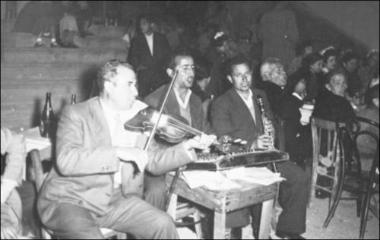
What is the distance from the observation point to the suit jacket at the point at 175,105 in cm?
405

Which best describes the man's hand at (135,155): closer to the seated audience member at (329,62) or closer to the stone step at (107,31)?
the seated audience member at (329,62)

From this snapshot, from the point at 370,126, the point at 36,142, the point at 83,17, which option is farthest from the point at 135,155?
the point at 83,17

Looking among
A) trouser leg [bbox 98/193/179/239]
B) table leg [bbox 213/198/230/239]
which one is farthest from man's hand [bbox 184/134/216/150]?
trouser leg [bbox 98/193/179/239]

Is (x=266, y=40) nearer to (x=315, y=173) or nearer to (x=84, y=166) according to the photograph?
(x=315, y=173)

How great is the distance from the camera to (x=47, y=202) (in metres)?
2.78

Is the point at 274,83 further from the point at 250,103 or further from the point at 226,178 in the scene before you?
the point at 226,178

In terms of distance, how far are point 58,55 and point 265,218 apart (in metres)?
6.24

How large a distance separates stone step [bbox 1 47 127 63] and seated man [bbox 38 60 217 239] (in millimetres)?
5601

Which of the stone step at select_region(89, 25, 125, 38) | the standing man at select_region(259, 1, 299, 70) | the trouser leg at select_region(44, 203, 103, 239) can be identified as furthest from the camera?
the standing man at select_region(259, 1, 299, 70)

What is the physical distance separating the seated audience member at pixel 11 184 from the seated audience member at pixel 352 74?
7.23m

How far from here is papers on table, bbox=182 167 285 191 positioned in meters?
2.97

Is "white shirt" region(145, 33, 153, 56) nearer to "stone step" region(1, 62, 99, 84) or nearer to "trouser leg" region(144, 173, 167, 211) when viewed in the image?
"stone step" region(1, 62, 99, 84)

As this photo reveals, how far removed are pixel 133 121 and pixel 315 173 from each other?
274 cm

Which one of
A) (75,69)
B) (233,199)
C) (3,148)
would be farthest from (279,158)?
(75,69)
